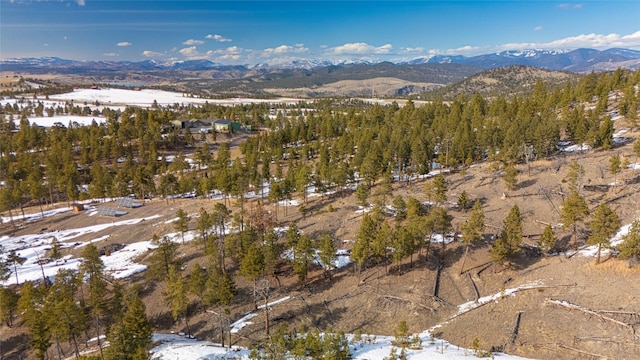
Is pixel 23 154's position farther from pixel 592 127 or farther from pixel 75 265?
pixel 592 127

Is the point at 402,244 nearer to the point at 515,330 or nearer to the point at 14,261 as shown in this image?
the point at 515,330

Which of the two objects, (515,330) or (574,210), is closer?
(515,330)

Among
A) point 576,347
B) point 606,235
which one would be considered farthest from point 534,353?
point 606,235

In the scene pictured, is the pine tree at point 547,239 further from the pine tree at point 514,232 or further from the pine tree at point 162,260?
the pine tree at point 162,260

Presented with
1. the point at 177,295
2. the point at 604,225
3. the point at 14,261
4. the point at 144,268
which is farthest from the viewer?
the point at 144,268

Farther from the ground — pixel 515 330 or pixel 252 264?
pixel 252 264

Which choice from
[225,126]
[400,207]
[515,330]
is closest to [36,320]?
[400,207]
